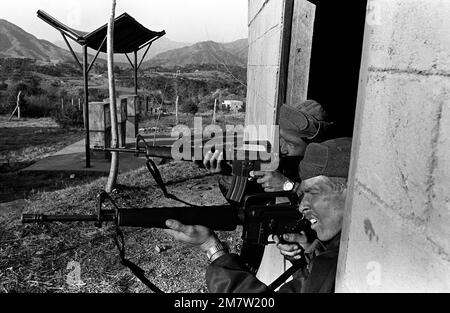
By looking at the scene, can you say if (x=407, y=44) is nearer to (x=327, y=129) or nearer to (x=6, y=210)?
(x=327, y=129)

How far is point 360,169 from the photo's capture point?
48.7 inches

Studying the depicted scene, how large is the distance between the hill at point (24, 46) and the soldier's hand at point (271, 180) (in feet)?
344

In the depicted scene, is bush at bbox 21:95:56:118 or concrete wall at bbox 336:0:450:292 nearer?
concrete wall at bbox 336:0:450:292

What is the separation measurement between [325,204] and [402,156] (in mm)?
839

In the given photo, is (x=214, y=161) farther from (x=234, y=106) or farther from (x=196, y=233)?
(x=234, y=106)

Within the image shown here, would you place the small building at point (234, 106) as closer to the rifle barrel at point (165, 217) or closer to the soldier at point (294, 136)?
the soldier at point (294, 136)

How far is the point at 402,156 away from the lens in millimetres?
1032

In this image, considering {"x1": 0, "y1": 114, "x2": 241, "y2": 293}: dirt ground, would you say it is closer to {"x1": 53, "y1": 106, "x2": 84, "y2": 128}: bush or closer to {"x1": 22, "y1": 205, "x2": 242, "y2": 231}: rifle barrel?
{"x1": 22, "y1": 205, "x2": 242, "y2": 231}: rifle barrel

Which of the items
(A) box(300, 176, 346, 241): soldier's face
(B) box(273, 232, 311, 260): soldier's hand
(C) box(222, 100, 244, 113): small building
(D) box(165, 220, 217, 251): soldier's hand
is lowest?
(C) box(222, 100, 244, 113): small building

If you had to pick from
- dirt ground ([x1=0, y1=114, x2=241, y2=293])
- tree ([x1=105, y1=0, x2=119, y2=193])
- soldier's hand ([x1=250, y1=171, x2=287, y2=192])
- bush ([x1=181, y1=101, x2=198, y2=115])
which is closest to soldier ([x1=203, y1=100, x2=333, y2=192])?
soldier's hand ([x1=250, y1=171, x2=287, y2=192])

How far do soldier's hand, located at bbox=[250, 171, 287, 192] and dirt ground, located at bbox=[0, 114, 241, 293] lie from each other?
48.7 inches

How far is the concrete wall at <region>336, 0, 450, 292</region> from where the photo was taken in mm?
900
